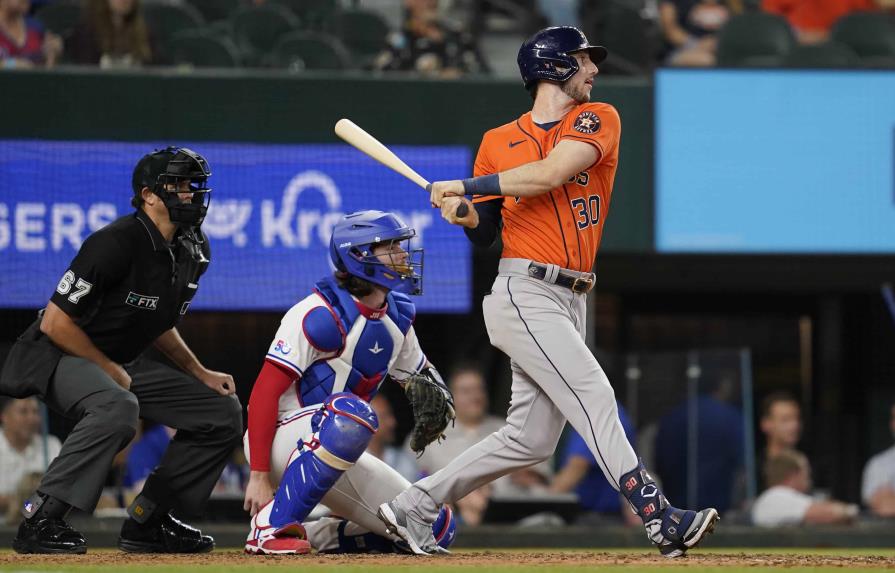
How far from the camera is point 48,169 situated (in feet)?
31.0

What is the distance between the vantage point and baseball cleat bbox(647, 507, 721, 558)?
204 inches

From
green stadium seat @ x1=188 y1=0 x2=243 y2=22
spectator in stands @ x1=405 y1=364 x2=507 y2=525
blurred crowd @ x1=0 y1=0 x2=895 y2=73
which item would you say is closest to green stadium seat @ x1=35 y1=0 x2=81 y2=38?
blurred crowd @ x1=0 y1=0 x2=895 y2=73

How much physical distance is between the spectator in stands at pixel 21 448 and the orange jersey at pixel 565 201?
397cm

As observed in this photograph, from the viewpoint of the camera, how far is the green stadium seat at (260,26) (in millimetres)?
10906

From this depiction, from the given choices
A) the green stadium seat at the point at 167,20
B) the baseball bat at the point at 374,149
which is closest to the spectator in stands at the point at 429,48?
the green stadium seat at the point at 167,20

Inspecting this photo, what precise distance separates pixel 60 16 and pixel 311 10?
6.10ft

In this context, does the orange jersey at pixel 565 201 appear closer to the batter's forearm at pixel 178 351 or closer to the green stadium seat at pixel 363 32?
the batter's forearm at pixel 178 351

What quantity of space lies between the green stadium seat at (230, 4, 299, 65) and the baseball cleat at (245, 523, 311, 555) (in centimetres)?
593

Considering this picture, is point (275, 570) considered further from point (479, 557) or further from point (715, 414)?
point (715, 414)

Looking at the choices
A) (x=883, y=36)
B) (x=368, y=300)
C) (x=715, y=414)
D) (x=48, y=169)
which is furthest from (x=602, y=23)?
(x=368, y=300)

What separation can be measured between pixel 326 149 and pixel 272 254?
2.48ft

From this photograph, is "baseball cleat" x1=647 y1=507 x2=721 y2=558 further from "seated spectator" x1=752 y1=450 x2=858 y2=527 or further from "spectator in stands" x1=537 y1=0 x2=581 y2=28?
"spectator in stands" x1=537 y1=0 x2=581 y2=28

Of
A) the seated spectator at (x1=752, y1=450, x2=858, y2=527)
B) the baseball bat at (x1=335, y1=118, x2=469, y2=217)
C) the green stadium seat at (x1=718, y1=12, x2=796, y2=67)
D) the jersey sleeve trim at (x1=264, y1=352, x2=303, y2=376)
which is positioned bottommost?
the seated spectator at (x1=752, y1=450, x2=858, y2=527)

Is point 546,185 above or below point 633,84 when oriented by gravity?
below
